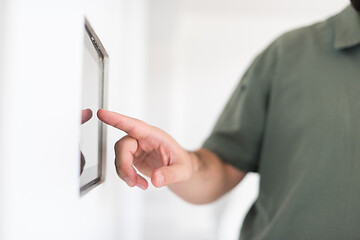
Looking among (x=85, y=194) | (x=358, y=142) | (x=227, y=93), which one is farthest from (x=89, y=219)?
(x=227, y=93)

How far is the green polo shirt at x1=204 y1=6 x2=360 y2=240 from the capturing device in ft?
1.83

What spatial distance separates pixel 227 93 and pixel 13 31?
333 centimetres

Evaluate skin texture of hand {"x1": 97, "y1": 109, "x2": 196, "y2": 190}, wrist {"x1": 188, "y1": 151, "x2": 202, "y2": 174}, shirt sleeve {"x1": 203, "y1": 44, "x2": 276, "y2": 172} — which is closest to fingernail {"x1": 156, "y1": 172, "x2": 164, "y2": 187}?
skin texture of hand {"x1": 97, "y1": 109, "x2": 196, "y2": 190}

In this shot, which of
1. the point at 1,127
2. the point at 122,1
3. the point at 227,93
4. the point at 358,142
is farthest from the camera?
the point at 227,93

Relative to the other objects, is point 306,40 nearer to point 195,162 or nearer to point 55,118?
point 195,162

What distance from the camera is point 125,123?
28cm

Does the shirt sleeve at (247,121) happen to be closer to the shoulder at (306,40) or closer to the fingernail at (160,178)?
the shoulder at (306,40)

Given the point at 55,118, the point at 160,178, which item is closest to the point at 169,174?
the point at 160,178

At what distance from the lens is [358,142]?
55 centimetres

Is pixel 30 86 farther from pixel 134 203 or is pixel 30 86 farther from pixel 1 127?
pixel 134 203

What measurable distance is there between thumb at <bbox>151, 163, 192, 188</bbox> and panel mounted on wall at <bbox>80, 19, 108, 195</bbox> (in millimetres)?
39

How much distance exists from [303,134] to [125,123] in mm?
374

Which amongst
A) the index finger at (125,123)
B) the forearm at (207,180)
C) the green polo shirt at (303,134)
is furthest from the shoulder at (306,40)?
the index finger at (125,123)

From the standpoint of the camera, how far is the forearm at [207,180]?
589 millimetres
